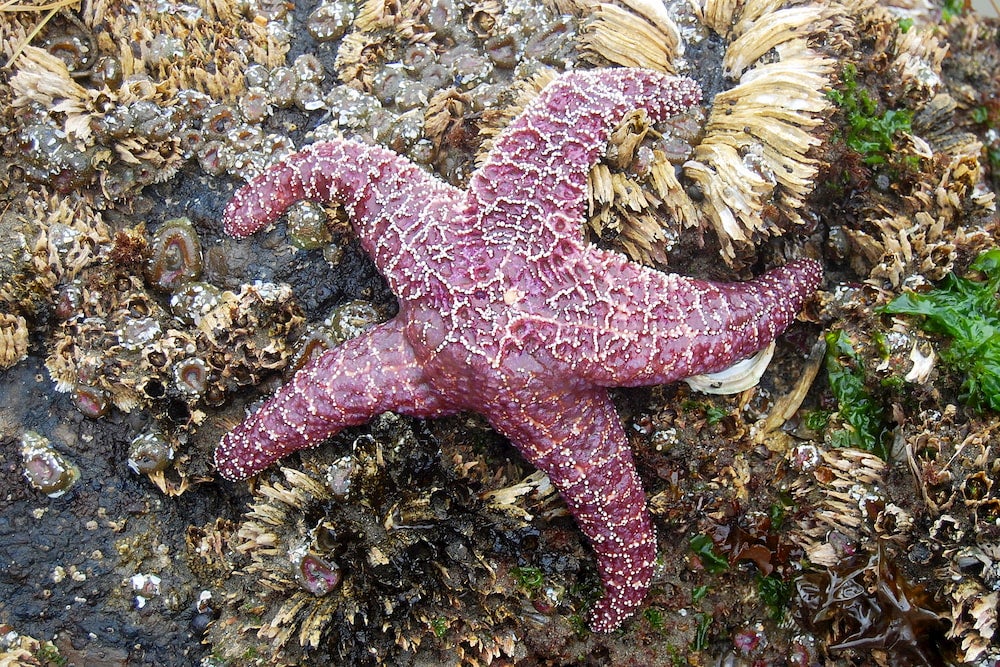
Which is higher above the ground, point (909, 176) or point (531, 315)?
point (909, 176)

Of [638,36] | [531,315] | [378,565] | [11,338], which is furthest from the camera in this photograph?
[638,36]

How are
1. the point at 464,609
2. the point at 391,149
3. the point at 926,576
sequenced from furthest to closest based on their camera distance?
A: the point at 391,149 → the point at 464,609 → the point at 926,576

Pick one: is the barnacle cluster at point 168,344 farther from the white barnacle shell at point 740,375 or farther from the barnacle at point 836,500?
the barnacle at point 836,500

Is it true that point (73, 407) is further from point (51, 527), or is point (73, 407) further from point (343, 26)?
point (343, 26)

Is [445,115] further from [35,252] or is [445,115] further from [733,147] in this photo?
[35,252]

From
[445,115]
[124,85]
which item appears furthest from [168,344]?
[445,115]

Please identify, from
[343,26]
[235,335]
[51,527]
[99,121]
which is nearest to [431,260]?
[235,335]
